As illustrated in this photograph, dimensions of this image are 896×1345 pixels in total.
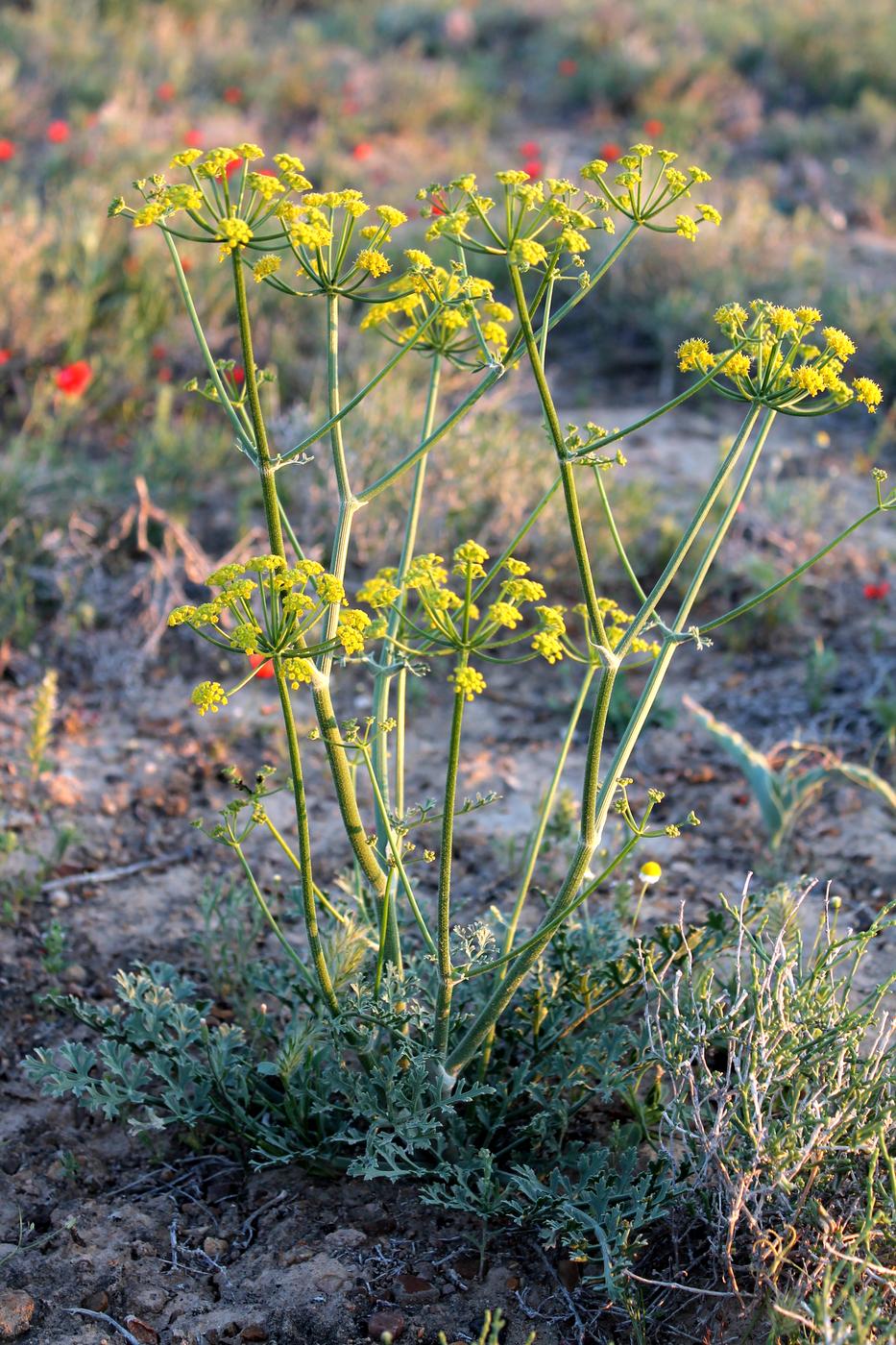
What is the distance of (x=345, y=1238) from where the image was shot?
2301 mm

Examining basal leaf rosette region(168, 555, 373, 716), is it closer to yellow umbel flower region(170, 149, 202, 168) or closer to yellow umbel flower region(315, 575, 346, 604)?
yellow umbel flower region(315, 575, 346, 604)

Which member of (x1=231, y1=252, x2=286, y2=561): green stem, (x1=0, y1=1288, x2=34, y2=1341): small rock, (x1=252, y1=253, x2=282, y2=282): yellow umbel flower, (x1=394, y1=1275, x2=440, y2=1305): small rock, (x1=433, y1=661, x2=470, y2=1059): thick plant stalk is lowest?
(x1=0, y1=1288, x2=34, y2=1341): small rock

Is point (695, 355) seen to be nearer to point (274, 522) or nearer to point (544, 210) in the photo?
point (544, 210)

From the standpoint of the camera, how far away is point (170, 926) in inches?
123

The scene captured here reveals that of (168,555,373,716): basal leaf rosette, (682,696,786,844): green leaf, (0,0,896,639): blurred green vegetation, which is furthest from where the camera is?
(0,0,896,639): blurred green vegetation

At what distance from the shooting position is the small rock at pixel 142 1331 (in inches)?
83.7

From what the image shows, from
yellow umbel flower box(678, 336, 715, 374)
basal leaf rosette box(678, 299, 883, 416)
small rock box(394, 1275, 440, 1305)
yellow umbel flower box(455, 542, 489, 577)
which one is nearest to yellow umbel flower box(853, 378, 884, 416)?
basal leaf rosette box(678, 299, 883, 416)

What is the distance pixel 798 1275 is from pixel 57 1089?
4.43ft

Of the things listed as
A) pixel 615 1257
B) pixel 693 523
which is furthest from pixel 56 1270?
pixel 693 523

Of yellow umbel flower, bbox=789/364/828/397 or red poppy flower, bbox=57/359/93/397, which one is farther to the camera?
red poppy flower, bbox=57/359/93/397

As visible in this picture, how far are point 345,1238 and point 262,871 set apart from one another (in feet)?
3.93

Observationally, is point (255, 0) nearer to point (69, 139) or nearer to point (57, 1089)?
point (69, 139)

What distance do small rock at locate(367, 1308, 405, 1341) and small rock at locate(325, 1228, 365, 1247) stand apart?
168 mm

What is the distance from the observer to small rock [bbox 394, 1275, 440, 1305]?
7.21 feet
